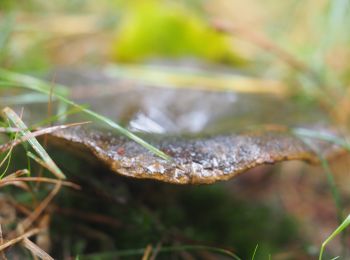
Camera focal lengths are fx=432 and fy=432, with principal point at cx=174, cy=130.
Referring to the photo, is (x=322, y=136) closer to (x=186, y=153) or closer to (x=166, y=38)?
(x=186, y=153)

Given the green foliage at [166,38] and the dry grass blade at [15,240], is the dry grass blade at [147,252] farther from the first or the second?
the green foliage at [166,38]

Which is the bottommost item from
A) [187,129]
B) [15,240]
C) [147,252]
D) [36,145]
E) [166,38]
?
[147,252]

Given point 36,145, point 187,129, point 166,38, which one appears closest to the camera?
point 36,145

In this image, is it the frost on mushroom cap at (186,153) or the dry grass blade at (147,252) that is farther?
the dry grass blade at (147,252)

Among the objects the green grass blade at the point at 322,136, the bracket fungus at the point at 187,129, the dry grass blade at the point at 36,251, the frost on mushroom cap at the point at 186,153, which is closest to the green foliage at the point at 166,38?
the bracket fungus at the point at 187,129

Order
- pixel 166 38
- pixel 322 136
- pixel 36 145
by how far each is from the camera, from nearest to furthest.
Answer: pixel 36 145, pixel 322 136, pixel 166 38

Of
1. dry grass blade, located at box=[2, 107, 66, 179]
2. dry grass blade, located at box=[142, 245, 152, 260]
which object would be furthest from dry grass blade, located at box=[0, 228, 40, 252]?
dry grass blade, located at box=[142, 245, 152, 260]

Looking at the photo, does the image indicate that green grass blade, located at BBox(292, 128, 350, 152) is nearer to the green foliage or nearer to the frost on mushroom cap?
the frost on mushroom cap

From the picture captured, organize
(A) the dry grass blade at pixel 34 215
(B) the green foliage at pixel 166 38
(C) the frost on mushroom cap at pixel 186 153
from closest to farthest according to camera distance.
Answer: (C) the frost on mushroom cap at pixel 186 153 < (A) the dry grass blade at pixel 34 215 < (B) the green foliage at pixel 166 38

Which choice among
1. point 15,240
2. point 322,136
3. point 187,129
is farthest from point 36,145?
point 322,136
